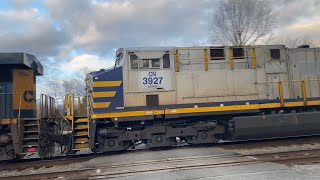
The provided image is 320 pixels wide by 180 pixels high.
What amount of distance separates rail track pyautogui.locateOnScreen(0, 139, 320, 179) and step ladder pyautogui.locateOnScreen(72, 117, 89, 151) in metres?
0.58

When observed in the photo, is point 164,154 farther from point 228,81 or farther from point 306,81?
point 306,81

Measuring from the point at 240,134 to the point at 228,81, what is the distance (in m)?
1.93

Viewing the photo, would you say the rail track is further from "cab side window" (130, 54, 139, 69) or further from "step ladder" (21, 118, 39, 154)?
"cab side window" (130, 54, 139, 69)

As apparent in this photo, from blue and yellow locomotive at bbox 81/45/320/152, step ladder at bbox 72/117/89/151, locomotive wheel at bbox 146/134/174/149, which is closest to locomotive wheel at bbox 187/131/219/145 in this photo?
blue and yellow locomotive at bbox 81/45/320/152

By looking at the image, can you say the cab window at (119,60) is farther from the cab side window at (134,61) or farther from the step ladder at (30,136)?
the step ladder at (30,136)

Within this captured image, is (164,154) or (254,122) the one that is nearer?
(164,154)

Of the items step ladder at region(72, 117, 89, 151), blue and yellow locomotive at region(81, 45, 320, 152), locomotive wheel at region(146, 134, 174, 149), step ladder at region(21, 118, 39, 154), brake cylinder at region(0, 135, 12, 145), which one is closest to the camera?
brake cylinder at region(0, 135, 12, 145)

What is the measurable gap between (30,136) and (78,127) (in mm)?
1492

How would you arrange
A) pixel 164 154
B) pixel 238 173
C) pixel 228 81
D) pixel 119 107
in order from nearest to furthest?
1. pixel 238 173
2. pixel 164 154
3. pixel 119 107
4. pixel 228 81

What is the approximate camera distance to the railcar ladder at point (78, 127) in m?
10.1

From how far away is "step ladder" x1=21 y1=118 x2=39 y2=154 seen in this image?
969 cm

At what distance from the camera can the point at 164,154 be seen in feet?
32.0

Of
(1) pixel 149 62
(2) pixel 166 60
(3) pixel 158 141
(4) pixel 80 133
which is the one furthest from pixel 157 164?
(2) pixel 166 60

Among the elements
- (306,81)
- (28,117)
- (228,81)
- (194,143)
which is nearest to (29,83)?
(28,117)
